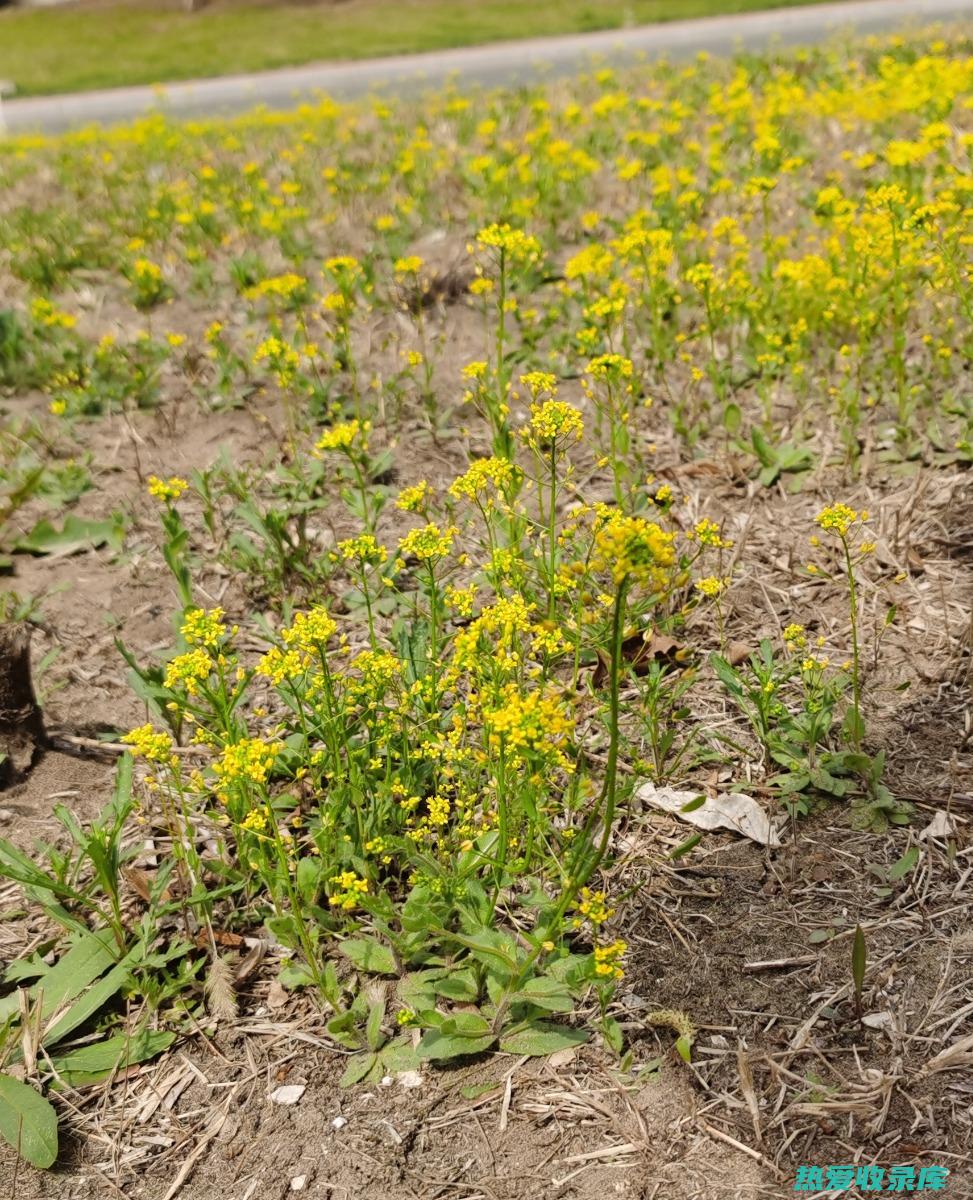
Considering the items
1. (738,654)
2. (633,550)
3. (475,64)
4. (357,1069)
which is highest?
(475,64)

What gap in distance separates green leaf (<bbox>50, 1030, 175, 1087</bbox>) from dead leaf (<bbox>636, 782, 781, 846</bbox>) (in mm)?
1248

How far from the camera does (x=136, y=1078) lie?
226 centimetres

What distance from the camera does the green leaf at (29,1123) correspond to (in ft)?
6.84

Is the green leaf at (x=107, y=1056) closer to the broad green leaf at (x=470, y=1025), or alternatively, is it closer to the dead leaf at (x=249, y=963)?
the dead leaf at (x=249, y=963)

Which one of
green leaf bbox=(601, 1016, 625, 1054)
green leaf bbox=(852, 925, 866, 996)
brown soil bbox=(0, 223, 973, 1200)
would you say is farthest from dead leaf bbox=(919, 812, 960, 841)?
green leaf bbox=(601, 1016, 625, 1054)

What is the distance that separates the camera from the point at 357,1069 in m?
2.20

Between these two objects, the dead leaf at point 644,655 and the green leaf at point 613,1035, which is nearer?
the green leaf at point 613,1035

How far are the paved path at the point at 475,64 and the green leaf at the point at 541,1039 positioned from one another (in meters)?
13.9

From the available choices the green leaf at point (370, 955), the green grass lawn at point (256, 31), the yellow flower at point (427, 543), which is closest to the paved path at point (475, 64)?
the green grass lawn at point (256, 31)

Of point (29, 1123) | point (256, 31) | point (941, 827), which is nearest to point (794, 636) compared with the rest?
point (941, 827)

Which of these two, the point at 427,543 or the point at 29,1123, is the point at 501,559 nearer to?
the point at 427,543

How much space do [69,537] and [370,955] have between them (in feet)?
7.26

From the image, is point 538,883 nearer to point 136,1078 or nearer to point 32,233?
point 136,1078

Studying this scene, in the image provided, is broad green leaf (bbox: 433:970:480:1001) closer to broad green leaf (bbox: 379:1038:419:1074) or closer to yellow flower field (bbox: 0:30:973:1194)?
yellow flower field (bbox: 0:30:973:1194)
